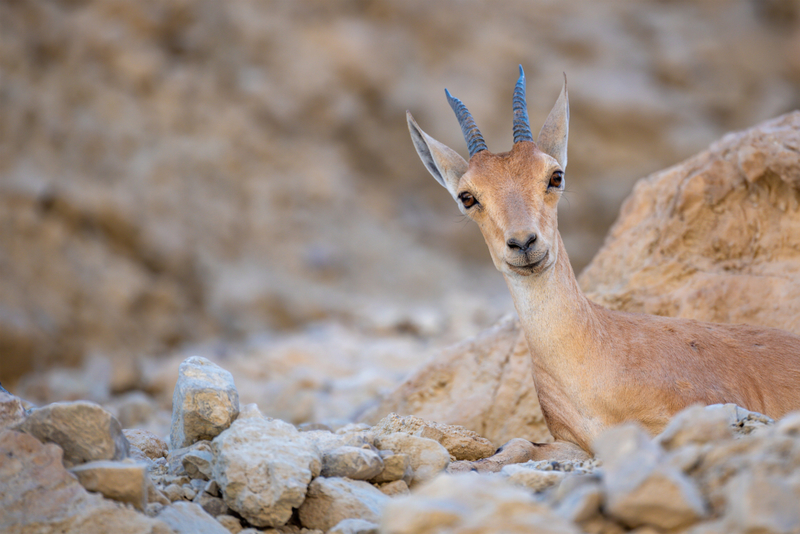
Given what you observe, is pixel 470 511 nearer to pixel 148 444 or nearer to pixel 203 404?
pixel 203 404

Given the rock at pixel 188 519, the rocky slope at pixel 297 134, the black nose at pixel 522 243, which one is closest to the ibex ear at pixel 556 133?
the black nose at pixel 522 243

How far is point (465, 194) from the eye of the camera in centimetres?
432

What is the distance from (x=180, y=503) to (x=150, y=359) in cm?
983

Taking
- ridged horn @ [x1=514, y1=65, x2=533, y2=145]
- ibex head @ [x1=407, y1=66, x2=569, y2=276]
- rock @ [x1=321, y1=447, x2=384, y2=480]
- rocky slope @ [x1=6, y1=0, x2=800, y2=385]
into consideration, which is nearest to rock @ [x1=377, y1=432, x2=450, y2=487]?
rock @ [x1=321, y1=447, x2=384, y2=480]

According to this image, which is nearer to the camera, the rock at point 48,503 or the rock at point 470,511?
the rock at point 470,511

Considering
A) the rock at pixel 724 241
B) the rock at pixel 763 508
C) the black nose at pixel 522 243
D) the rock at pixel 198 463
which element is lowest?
the rock at pixel 763 508

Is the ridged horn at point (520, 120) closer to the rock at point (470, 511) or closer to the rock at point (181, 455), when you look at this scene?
the rock at point (181, 455)

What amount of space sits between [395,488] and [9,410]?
1827 mm

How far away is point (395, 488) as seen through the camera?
10.5ft

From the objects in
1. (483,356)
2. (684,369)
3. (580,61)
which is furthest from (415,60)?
(684,369)

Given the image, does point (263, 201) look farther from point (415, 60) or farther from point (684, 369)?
point (684, 369)

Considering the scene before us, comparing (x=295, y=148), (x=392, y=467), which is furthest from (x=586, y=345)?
(x=295, y=148)

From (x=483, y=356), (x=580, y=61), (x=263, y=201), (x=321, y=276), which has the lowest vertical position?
(x=483, y=356)

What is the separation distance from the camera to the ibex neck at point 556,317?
4.00m
